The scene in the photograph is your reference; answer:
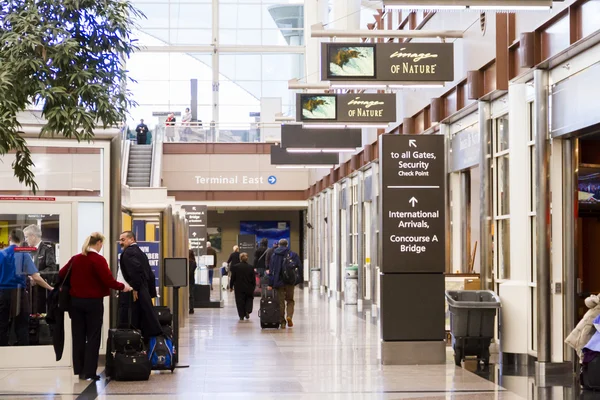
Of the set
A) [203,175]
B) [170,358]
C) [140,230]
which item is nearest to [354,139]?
[140,230]

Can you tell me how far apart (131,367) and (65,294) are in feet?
3.39

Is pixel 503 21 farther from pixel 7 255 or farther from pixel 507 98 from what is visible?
pixel 7 255

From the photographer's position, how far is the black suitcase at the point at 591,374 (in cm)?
941

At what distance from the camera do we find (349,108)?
53.9ft

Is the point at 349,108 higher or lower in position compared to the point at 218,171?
lower

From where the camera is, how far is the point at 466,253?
15695 mm

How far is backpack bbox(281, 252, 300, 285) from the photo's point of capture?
17.6 meters

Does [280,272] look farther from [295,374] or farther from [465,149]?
[295,374]

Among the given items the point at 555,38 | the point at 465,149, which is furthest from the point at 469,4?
the point at 465,149

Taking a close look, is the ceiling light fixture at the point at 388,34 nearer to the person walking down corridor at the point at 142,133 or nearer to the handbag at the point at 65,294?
the handbag at the point at 65,294

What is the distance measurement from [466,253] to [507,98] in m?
3.44

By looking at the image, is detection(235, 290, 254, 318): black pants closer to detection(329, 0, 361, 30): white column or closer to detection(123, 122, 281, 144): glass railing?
detection(329, 0, 361, 30): white column

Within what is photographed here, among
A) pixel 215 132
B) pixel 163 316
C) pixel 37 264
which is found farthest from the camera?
pixel 215 132

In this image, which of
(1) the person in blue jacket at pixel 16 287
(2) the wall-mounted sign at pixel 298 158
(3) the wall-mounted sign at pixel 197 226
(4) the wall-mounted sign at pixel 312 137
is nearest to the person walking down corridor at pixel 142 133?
(3) the wall-mounted sign at pixel 197 226
